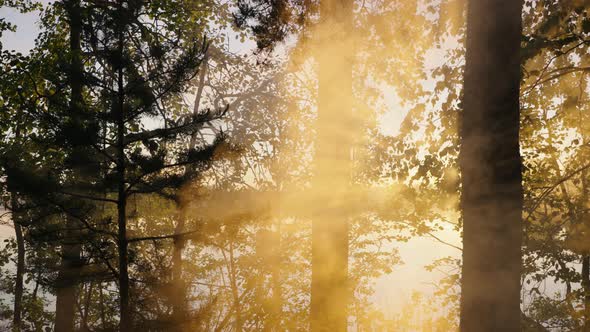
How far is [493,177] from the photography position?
111 inches

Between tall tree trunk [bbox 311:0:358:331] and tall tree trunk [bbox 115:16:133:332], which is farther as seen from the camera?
tall tree trunk [bbox 115:16:133:332]

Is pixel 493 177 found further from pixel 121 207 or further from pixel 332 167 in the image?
pixel 121 207

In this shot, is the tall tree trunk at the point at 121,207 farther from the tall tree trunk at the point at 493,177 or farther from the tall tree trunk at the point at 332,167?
the tall tree trunk at the point at 493,177

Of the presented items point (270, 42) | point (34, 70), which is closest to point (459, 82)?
point (270, 42)

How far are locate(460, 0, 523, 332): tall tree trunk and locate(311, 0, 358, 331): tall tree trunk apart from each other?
2.72m

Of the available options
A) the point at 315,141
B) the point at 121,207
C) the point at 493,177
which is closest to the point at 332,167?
the point at 315,141

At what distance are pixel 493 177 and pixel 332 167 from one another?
3.00 meters

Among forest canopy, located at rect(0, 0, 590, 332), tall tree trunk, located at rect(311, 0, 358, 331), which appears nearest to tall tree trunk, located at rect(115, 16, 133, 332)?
forest canopy, located at rect(0, 0, 590, 332)

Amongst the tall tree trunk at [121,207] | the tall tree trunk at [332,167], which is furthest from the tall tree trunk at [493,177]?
the tall tree trunk at [121,207]

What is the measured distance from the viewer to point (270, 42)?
589 centimetres

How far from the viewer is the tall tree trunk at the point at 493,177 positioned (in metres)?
2.77

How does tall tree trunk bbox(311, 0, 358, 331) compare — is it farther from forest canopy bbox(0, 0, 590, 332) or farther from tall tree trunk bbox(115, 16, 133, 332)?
tall tree trunk bbox(115, 16, 133, 332)

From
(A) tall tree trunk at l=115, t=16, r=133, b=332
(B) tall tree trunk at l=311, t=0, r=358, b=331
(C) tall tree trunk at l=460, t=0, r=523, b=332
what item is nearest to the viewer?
(C) tall tree trunk at l=460, t=0, r=523, b=332

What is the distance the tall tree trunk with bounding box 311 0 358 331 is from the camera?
5.57 metres
